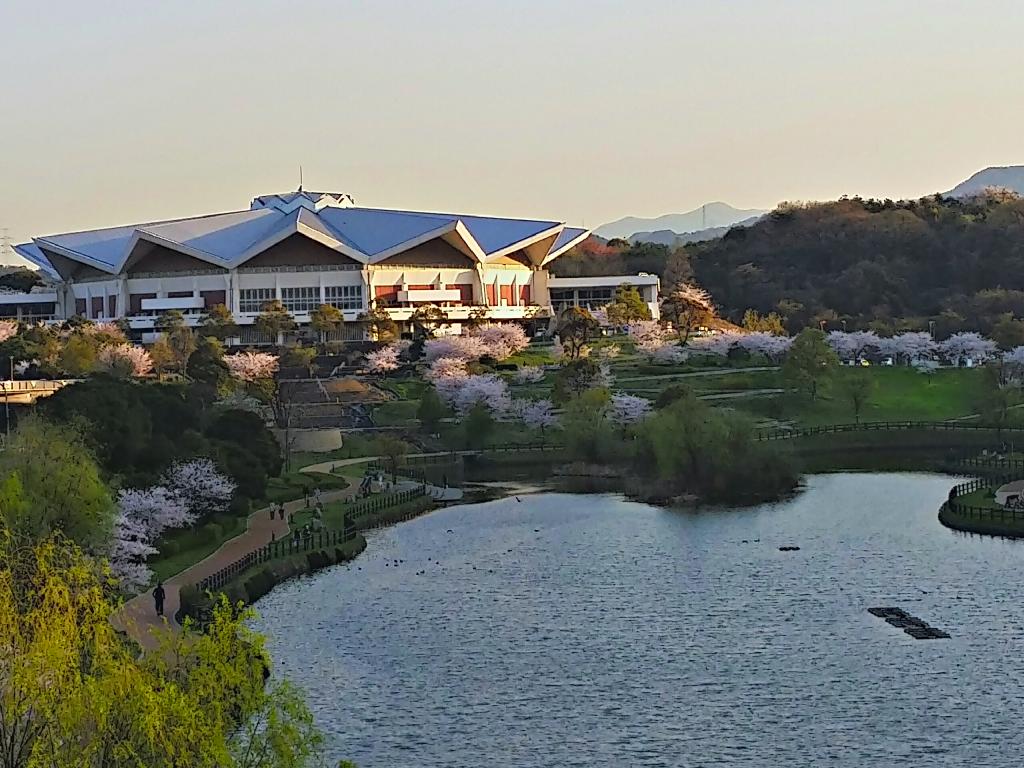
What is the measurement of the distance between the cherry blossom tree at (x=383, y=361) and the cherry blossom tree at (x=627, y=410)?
1593cm

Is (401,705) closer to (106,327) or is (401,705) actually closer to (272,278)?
(106,327)

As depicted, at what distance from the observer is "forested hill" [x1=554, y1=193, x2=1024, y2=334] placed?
92250 mm

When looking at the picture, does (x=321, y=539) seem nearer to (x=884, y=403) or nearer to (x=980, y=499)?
(x=980, y=499)

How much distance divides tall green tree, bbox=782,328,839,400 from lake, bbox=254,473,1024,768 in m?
23.1

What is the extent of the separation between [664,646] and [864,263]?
75.7 m

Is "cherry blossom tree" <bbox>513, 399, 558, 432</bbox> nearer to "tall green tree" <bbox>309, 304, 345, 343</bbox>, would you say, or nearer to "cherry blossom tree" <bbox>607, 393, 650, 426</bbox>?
"cherry blossom tree" <bbox>607, 393, 650, 426</bbox>

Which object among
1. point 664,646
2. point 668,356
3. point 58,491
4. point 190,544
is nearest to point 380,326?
point 668,356

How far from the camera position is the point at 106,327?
79.7 m

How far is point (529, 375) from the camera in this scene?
66750 millimetres

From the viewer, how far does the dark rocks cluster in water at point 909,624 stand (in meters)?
25.6

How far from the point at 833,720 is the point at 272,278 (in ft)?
226

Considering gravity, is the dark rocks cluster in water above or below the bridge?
below

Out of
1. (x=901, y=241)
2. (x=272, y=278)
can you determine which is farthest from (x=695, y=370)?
(x=901, y=241)

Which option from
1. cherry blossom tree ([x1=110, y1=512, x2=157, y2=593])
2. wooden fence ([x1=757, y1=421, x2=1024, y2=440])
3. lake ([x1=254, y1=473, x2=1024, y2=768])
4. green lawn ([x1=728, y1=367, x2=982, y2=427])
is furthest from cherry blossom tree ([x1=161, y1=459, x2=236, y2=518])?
green lawn ([x1=728, y1=367, x2=982, y2=427])
